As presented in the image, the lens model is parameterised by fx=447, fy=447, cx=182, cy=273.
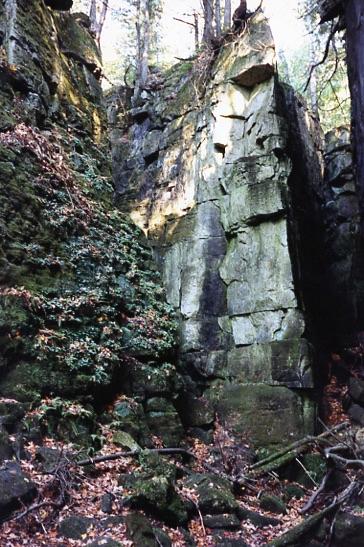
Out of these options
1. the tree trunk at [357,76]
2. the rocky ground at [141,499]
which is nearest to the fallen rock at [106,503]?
the rocky ground at [141,499]

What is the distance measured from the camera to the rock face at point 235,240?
32.4ft

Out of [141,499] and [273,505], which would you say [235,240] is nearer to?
[273,505]

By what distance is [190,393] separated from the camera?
1027 centimetres

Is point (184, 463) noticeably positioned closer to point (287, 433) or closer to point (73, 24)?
point (287, 433)

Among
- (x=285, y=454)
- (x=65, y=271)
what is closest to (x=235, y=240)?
(x=65, y=271)

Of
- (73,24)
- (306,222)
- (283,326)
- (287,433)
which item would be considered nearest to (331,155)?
(306,222)

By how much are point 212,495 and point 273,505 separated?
129 centimetres

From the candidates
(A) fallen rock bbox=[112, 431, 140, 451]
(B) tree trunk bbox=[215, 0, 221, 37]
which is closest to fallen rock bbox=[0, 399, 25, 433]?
(A) fallen rock bbox=[112, 431, 140, 451]

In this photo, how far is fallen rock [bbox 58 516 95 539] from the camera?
463 centimetres

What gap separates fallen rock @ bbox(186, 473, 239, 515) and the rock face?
2.99 metres

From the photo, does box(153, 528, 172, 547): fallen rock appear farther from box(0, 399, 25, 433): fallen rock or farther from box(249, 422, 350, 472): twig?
box(249, 422, 350, 472): twig

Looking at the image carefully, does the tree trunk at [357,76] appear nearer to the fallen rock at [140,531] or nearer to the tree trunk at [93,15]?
the fallen rock at [140,531]

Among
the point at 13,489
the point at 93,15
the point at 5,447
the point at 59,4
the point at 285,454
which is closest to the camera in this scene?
the point at 13,489

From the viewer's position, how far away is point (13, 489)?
4.72m
